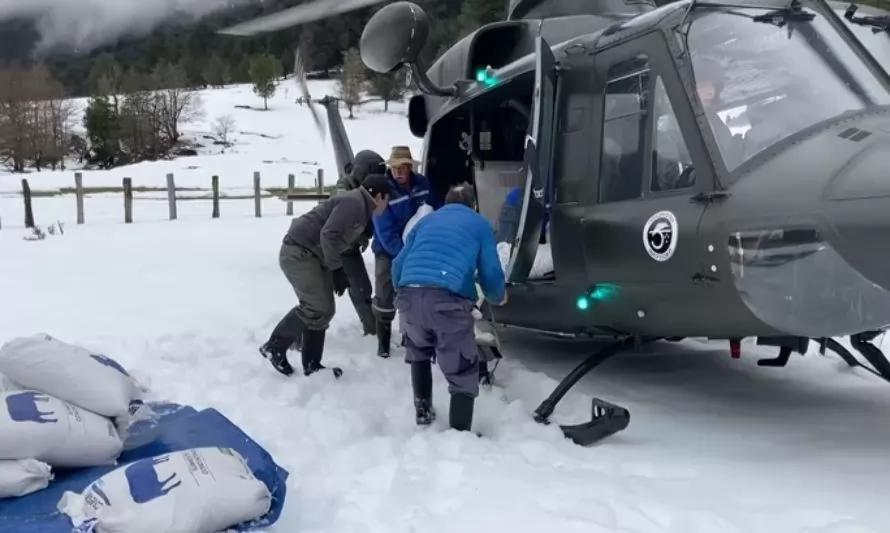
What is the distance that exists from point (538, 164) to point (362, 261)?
2.19m

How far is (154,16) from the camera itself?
7662cm

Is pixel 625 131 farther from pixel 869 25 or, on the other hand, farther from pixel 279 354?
pixel 279 354

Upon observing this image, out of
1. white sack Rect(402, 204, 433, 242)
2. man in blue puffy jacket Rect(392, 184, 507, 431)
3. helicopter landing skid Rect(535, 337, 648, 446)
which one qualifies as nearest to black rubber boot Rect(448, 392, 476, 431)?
man in blue puffy jacket Rect(392, 184, 507, 431)

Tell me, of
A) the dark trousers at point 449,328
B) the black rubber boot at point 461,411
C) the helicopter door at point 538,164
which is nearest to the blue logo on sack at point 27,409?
the dark trousers at point 449,328

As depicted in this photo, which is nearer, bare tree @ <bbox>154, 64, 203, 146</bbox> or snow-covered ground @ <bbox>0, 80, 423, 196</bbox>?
snow-covered ground @ <bbox>0, 80, 423, 196</bbox>

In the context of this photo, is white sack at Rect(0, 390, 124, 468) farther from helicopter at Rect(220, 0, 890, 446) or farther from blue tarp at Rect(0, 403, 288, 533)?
helicopter at Rect(220, 0, 890, 446)

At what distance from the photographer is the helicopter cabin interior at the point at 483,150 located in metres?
6.97

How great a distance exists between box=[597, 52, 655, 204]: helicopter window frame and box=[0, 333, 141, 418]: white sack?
2.73 metres

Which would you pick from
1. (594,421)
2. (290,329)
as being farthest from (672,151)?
(290,329)

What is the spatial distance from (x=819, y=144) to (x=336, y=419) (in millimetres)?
2851

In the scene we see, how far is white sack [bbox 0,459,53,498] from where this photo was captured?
306cm

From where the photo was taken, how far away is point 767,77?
3871mm

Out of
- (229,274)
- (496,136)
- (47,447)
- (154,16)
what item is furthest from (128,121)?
(47,447)

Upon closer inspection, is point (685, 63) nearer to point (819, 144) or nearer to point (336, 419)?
point (819, 144)
